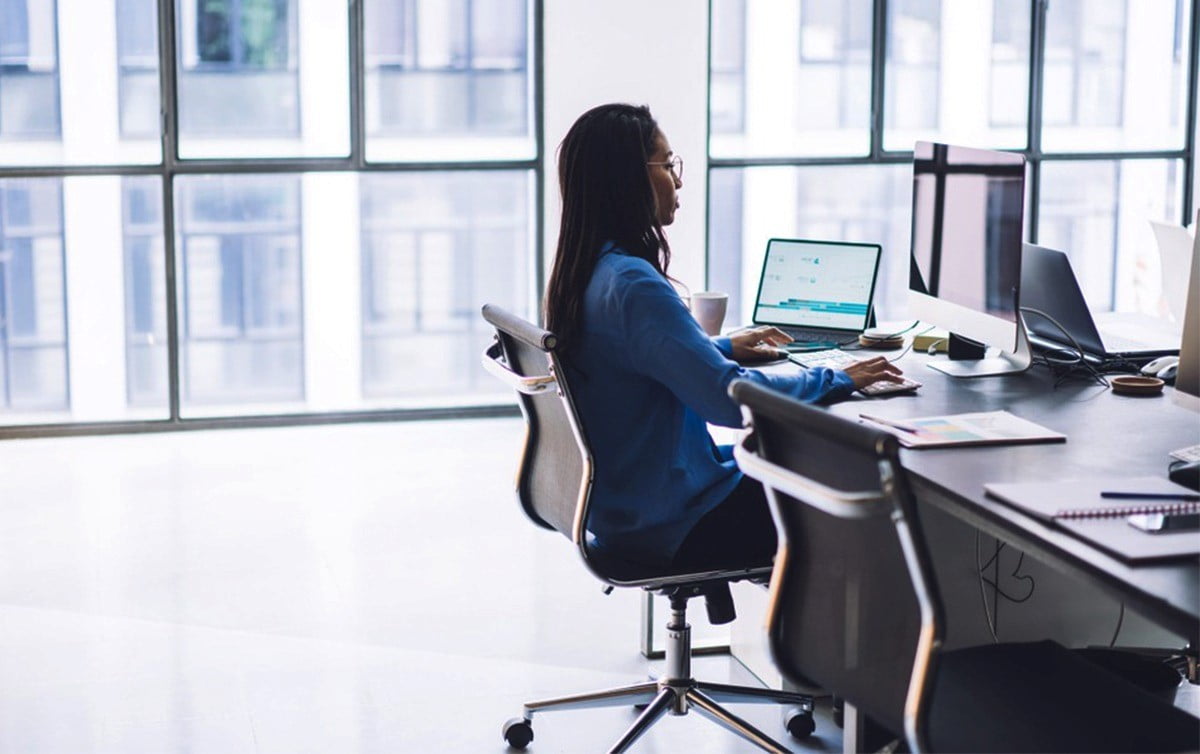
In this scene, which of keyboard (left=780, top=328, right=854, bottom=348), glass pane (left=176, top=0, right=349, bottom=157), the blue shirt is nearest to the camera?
the blue shirt

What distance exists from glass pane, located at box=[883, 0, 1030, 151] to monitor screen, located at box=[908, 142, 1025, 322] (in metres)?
2.84

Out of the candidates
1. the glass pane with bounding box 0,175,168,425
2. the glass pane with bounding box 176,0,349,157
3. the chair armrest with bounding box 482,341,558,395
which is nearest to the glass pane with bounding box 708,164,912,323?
the glass pane with bounding box 176,0,349,157

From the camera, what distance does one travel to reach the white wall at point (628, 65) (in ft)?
18.9

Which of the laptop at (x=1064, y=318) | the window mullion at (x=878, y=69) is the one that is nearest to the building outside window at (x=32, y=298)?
the window mullion at (x=878, y=69)

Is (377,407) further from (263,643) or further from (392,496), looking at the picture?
(263,643)

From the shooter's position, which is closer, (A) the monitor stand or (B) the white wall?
(A) the monitor stand

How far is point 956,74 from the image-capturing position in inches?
251

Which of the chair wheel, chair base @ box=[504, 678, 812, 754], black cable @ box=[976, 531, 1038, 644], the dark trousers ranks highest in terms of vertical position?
the dark trousers

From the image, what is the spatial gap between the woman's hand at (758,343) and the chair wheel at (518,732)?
882mm

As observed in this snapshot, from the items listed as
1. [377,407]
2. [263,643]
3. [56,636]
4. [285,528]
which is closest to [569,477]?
[263,643]

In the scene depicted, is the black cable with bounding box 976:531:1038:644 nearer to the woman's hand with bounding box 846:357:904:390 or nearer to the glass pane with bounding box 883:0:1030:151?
the woman's hand with bounding box 846:357:904:390

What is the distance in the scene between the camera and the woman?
272cm

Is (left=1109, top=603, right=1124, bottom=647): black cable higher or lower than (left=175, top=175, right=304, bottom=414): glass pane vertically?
lower

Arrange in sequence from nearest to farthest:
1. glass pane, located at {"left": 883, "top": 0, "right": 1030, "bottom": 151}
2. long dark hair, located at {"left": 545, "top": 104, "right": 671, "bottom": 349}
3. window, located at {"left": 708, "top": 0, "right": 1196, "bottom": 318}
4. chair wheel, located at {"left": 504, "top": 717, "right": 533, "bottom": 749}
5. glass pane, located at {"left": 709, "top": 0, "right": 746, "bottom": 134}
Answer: long dark hair, located at {"left": 545, "top": 104, "right": 671, "bottom": 349}, chair wheel, located at {"left": 504, "top": 717, "right": 533, "bottom": 749}, glass pane, located at {"left": 709, "top": 0, "right": 746, "bottom": 134}, window, located at {"left": 708, "top": 0, "right": 1196, "bottom": 318}, glass pane, located at {"left": 883, "top": 0, "right": 1030, "bottom": 151}
